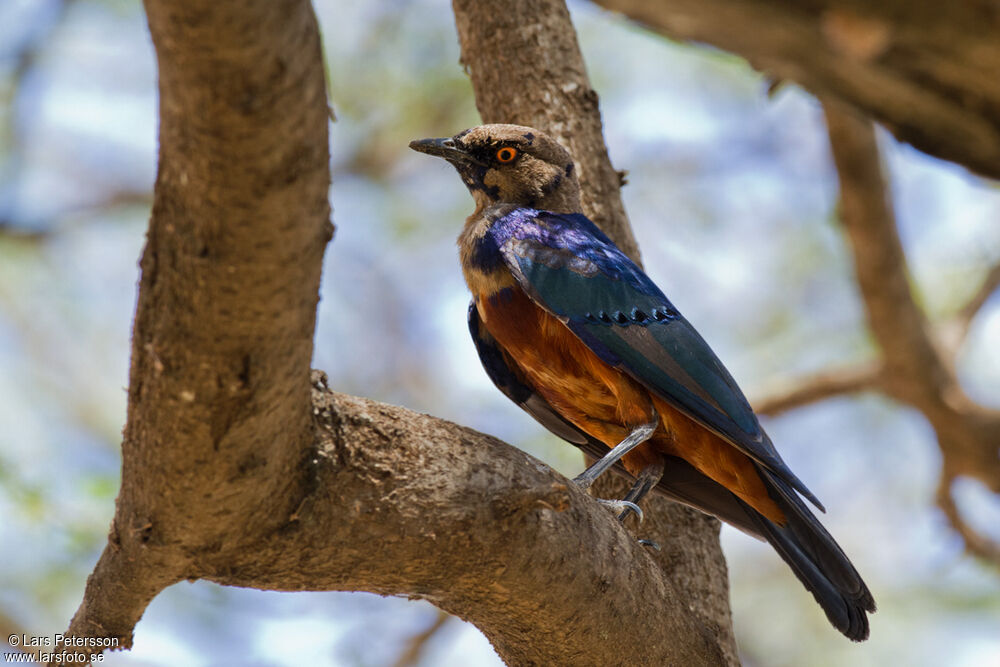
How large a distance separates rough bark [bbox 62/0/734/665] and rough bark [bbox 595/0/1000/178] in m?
0.82

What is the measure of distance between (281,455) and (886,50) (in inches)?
71.7

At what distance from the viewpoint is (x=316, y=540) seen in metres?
3.02

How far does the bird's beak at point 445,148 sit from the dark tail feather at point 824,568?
2056 millimetres

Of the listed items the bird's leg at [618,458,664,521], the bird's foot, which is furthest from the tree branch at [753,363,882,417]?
the bird's foot

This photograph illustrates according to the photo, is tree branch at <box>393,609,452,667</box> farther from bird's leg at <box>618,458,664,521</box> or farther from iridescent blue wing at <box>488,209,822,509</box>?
iridescent blue wing at <box>488,209,822,509</box>

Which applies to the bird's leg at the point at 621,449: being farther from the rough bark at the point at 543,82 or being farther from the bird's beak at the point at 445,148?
the bird's beak at the point at 445,148

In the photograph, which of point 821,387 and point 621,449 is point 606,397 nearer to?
point 621,449

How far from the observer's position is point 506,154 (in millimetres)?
5031

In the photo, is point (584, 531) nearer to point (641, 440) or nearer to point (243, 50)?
point (641, 440)

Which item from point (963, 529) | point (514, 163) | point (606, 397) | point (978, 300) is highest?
point (978, 300)

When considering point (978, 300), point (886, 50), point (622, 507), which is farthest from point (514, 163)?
point (978, 300)

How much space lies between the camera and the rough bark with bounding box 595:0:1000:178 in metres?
1.78

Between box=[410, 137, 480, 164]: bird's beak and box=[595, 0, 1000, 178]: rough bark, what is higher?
box=[410, 137, 480, 164]: bird's beak

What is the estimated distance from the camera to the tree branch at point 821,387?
8.10m
